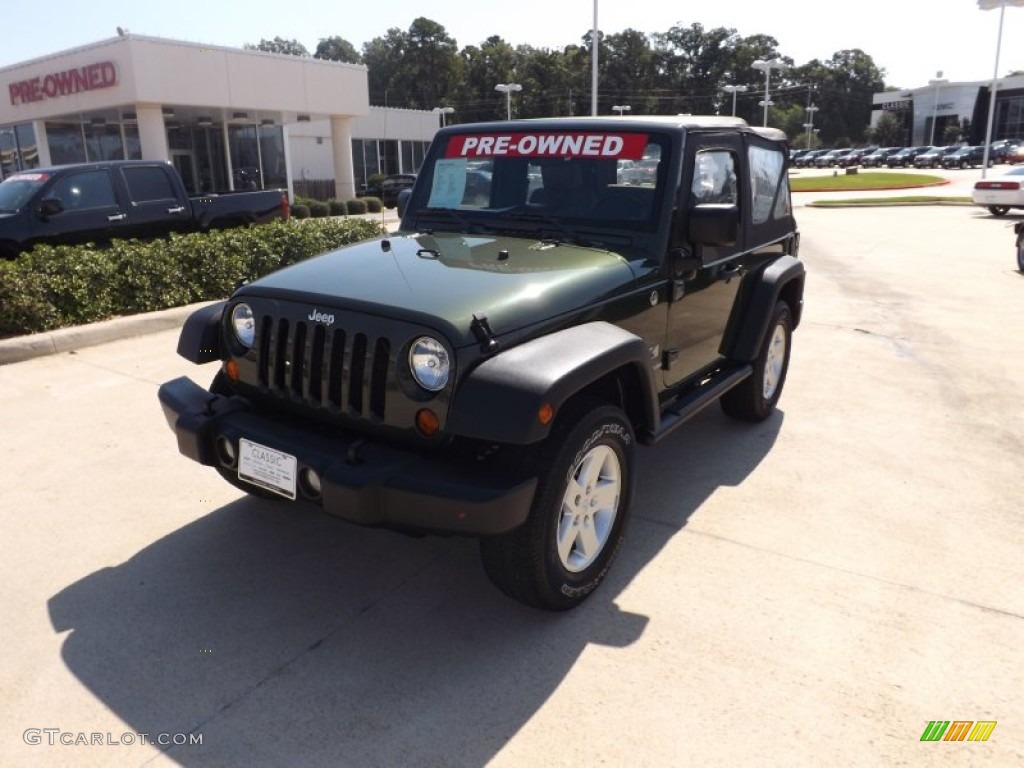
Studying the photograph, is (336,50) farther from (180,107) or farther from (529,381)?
(529,381)

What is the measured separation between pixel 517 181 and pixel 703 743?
9.45 feet

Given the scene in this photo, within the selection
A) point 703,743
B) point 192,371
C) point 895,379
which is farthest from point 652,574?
point 192,371

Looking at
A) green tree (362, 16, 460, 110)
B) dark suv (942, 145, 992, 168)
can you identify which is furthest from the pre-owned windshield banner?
green tree (362, 16, 460, 110)

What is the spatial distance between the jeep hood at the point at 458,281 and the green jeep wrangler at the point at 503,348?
0.01 m

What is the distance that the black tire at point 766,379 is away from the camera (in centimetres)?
514

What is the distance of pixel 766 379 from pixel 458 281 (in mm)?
2972

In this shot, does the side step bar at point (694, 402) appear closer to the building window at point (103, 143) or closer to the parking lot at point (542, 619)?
the parking lot at point (542, 619)

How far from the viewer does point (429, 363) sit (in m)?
2.85

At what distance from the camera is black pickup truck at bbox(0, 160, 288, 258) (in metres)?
8.95

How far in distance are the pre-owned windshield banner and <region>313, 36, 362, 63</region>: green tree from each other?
14938 cm

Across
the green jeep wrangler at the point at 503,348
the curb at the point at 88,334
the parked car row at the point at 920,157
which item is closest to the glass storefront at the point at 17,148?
the curb at the point at 88,334

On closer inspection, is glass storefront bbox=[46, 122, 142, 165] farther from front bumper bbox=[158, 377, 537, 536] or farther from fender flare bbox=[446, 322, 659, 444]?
fender flare bbox=[446, 322, 659, 444]

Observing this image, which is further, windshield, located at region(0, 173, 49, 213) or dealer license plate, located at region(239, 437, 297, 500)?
windshield, located at region(0, 173, 49, 213)

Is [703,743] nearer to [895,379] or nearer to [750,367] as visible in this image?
[750,367]
